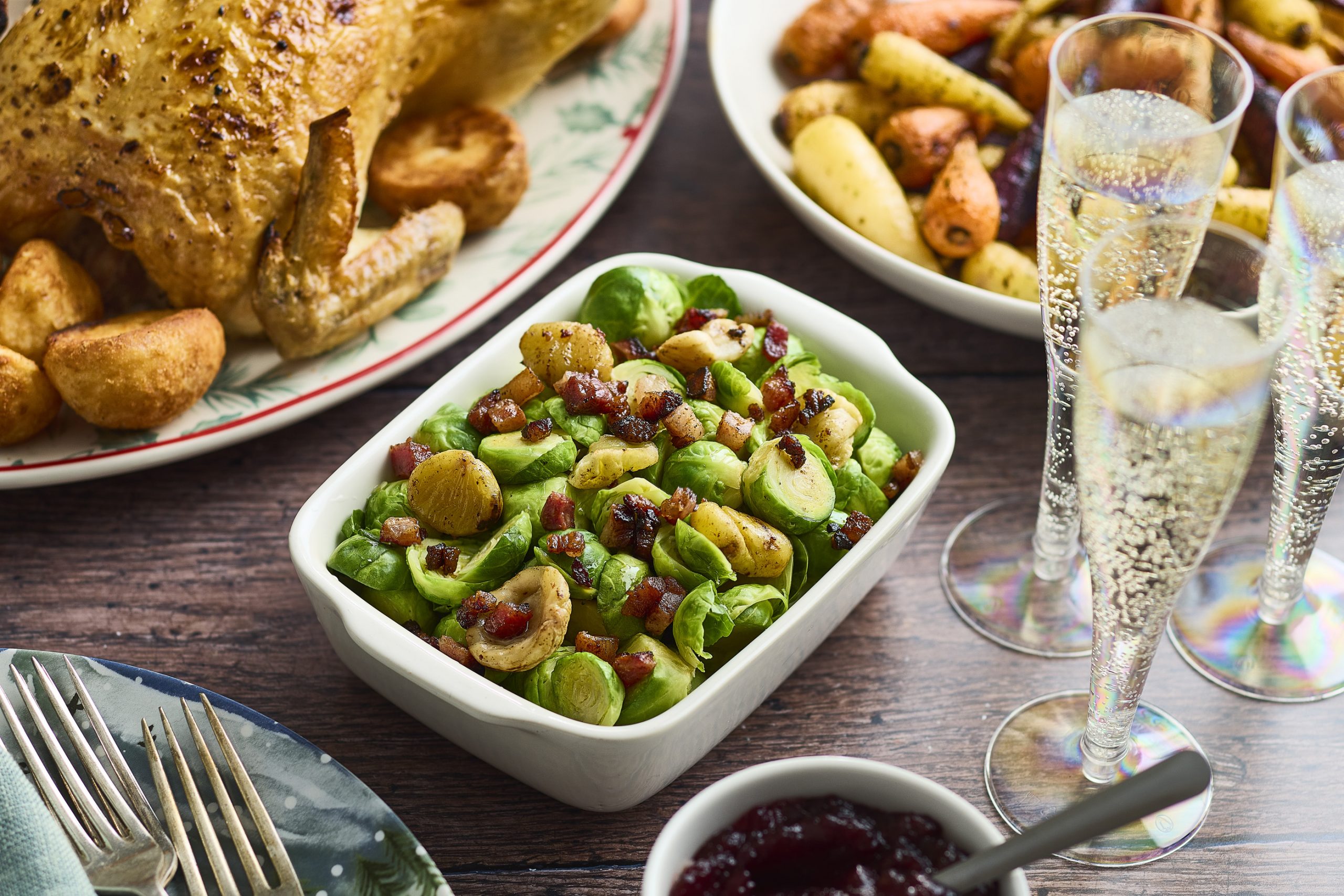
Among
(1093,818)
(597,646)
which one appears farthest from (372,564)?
(1093,818)

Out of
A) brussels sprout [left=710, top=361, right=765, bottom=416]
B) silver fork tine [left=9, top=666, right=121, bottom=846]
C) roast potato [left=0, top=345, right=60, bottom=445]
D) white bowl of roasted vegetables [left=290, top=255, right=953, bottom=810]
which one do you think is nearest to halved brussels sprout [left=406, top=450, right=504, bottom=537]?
white bowl of roasted vegetables [left=290, top=255, right=953, bottom=810]

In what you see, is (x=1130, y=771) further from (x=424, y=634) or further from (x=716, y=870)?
(x=424, y=634)

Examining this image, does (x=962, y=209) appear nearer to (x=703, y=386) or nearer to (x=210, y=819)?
(x=703, y=386)

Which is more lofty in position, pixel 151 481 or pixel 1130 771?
pixel 151 481

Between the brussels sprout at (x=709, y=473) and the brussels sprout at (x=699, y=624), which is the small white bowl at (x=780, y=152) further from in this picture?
the brussels sprout at (x=699, y=624)

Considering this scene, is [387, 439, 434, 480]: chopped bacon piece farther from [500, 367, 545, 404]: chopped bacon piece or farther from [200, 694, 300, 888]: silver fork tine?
[200, 694, 300, 888]: silver fork tine

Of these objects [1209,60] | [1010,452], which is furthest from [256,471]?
[1209,60]
